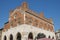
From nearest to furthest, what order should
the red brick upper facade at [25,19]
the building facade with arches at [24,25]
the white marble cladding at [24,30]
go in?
the white marble cladding at [24,30], the building facade with arches at [24,25], the red brick upper facade at [25,19]

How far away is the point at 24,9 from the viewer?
3697 centimetres

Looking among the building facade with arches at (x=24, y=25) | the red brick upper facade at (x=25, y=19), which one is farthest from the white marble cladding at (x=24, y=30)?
the red brick upper facade at (x=25, y=19)

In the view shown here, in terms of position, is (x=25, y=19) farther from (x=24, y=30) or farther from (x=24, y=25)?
(x=24, y=30)

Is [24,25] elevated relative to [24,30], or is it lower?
elevated

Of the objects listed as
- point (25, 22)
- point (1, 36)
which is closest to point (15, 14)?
point (25, 22)

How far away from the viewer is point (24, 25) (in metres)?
35.7

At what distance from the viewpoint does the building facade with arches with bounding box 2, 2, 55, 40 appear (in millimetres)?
35997

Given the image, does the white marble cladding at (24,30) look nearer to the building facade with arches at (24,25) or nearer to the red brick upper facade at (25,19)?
the building facade with arches at (24,25)

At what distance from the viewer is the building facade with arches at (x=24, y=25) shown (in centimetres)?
3600

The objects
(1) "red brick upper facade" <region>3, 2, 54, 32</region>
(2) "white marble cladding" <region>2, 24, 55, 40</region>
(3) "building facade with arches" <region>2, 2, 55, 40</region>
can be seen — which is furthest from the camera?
(1) "red brick upper facade" <region>3, 2, 54, 32</region>

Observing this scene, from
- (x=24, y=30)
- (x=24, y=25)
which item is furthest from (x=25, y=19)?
(x=24, y=30)

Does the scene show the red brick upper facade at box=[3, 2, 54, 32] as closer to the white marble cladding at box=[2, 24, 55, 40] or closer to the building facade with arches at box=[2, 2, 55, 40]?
the building facade with arches at box=[2, 2, 55, 40]

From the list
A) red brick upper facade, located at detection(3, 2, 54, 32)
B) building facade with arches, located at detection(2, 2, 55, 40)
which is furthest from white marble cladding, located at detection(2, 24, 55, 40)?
red brick upper facade, located at detection(3, 2, 54, 32)

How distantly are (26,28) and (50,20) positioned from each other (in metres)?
15.4
